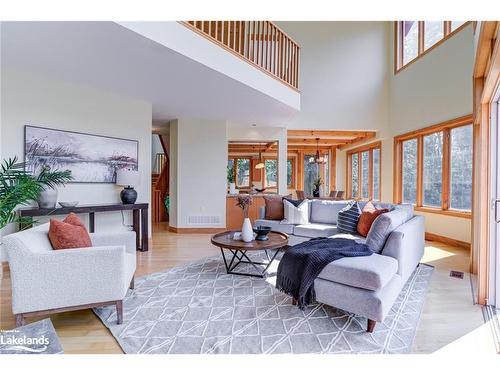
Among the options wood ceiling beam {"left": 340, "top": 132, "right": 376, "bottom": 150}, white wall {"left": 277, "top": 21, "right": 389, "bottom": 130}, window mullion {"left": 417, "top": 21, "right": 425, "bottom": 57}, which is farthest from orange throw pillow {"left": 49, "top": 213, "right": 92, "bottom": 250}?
wood ceiling beam {"left": 340, "top": 132, "right": 376, "bottom": 150}

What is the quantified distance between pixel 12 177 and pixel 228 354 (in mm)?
2276

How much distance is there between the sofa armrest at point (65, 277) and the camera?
6.64ft

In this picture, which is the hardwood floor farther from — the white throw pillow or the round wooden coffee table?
the white throw pillow

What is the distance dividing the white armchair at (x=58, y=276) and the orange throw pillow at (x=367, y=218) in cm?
285

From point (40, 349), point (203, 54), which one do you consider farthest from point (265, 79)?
point (40, 349)

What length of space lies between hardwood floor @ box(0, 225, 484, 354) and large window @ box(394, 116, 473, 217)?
55.7 inches

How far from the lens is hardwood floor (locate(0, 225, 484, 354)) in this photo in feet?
6.64

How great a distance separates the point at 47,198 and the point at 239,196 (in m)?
Result: 2.53

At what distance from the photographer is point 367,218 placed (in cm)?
368

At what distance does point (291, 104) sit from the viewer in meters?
5.23

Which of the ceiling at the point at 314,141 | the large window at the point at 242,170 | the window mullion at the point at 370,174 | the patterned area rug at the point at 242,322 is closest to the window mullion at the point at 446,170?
the ceiling at the point at 314,141

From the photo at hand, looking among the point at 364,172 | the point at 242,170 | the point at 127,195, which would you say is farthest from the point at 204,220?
the point at 242,170

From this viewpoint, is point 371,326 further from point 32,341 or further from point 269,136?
point 269,136
